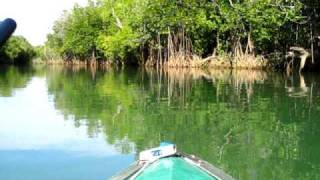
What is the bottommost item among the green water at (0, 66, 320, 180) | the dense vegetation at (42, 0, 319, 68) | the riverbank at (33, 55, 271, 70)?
the green water at (0, 66, 320, 180)

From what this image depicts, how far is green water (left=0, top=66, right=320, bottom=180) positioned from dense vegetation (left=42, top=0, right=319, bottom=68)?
45.3 ft

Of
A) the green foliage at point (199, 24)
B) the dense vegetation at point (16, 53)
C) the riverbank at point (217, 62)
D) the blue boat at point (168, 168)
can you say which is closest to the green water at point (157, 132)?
the blue boat at point (168, 168)

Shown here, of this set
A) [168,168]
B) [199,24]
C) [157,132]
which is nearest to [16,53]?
[199,24]

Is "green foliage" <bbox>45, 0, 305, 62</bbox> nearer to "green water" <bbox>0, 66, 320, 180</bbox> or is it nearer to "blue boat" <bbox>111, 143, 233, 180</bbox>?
"green water" <bbox>0, 66, 320, 180</bbox>

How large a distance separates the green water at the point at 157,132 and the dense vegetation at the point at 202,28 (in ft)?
45.3

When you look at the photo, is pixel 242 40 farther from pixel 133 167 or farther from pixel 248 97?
pixel 133 167

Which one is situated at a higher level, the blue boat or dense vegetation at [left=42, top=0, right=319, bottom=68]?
dense vegetation at [left=42, top=0, right=319, bottom=68]

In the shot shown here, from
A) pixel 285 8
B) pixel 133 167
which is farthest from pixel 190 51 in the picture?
pixel 133 167

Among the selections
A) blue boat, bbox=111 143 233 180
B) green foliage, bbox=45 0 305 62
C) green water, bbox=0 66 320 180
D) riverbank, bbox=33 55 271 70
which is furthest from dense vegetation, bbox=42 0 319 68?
blue boat, bbox=111 143 233 180

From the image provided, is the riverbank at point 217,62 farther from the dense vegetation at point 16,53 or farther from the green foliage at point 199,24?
the dense vegetation at point 16,53

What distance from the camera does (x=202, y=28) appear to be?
3428cm

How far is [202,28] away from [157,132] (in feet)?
84.8

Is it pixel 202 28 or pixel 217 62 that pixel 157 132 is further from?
pixel 202 28

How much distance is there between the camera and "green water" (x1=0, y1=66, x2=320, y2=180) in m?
6.47
